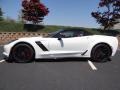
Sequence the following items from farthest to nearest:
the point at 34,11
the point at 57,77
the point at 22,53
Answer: the point at 34,11, the point at 22,53, the point at 57,77

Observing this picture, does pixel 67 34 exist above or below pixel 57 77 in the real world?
above

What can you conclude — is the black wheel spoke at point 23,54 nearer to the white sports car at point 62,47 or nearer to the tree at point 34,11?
the white sports car at point 62,47

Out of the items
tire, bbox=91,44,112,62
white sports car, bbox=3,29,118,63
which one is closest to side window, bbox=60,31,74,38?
white sports car, bbox=3,29,118,63

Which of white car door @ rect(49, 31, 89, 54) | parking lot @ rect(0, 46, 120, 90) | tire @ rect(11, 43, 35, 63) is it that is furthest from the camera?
white car door @ rect(49, 31, 89, 54)

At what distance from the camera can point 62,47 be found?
36.2ft

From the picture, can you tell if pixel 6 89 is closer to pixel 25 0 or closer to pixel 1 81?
pixel 1 81

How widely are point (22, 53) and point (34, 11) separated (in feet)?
90.9

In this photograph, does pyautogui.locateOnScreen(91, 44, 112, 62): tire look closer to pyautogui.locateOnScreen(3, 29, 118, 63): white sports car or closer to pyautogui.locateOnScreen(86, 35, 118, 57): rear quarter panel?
pyautogui.locateOnScreen(3, 29, 118, 63): white sports car

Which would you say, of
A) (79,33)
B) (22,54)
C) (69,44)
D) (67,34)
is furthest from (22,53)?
(79,33)

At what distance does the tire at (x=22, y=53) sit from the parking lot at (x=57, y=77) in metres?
0.43

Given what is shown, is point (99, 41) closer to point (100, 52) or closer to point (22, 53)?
point (100, 52)

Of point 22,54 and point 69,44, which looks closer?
point 22,54

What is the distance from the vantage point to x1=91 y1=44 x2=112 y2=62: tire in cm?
1137

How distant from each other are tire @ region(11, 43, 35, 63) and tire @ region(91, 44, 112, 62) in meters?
2.21
